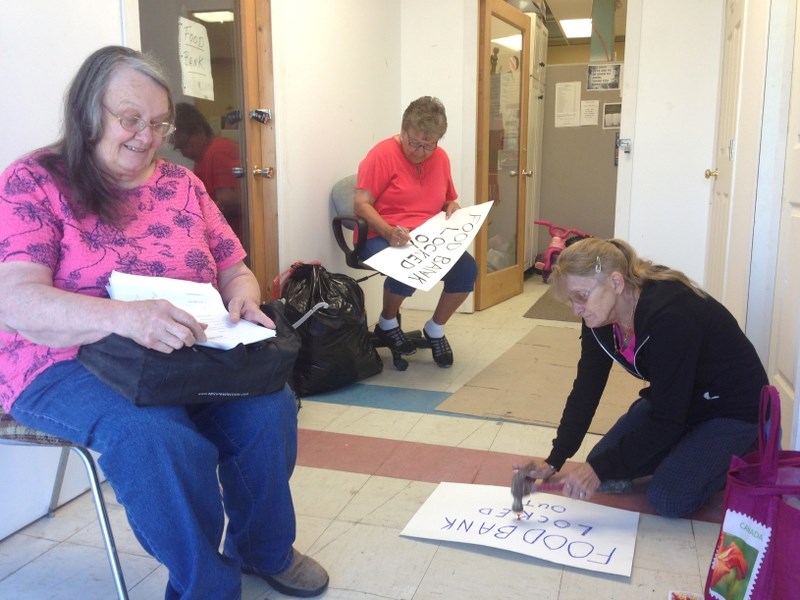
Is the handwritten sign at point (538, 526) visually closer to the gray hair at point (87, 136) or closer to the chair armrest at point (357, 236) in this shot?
the gray hair at point (87, 136)

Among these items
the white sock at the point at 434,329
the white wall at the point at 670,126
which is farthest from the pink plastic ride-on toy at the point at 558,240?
the white wall at the point at 670,126

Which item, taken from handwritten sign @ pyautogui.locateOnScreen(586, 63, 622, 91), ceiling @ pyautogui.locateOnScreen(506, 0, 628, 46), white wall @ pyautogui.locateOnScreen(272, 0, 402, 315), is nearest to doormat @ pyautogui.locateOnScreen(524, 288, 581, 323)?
white wall @ pyautogui.locateOnScreen(272, 0, 402, 315)

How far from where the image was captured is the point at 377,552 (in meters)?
1.68

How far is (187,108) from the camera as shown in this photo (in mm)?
2600

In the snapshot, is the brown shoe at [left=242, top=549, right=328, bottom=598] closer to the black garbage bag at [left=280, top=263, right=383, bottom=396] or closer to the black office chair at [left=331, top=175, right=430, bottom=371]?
the black garbage bag at [left=280, top=263, right=383, bottom=396]

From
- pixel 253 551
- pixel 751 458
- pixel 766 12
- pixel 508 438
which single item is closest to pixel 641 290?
pixel 751 458

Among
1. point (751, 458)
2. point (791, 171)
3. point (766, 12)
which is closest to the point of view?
point (751, 458)

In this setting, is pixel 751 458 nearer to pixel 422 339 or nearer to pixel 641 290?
→ pixel 641 290

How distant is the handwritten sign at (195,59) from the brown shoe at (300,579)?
1719 millimetres

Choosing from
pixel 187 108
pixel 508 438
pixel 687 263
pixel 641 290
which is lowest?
pixel 508 438

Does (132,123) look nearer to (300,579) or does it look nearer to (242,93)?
(300,579)

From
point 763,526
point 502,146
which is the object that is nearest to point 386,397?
point 763,526

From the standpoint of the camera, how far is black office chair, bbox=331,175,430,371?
3100 mm

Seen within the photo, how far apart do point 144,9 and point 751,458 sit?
7.03 feet
